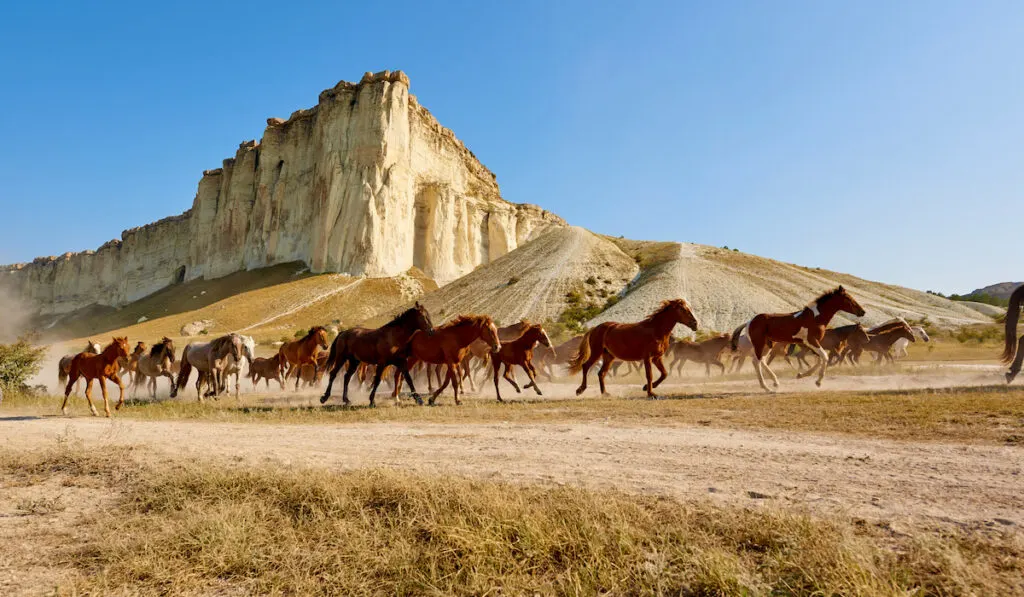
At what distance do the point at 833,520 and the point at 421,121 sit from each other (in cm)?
9439

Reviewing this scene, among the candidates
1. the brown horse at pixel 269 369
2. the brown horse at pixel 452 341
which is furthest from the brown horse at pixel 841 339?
the brown horse at pixel 269 369

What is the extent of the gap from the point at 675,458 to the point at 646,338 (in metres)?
8.48

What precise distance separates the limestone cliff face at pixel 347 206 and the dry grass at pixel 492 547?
7521cm

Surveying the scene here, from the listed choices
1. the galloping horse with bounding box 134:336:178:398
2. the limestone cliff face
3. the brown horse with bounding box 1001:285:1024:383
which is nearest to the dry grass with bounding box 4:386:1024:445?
the brown horse with bounding box 1001:285:1024:383

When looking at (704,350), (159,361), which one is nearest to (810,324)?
(704,350)

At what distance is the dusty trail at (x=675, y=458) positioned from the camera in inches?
178

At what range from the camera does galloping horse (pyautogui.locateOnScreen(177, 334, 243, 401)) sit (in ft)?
56.7

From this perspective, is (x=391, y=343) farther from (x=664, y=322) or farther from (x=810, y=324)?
(x=810, y=324)

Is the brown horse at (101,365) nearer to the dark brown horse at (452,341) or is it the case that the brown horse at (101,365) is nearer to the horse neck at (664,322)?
the dark brown horse at (452,341)

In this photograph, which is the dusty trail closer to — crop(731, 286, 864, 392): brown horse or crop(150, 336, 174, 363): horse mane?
crop(731, 286, 864, 392): brown horse

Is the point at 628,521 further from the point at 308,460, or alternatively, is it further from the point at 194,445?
the point at 194,445

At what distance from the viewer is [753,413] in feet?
33.4

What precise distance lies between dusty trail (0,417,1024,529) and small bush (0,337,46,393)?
44.1ft

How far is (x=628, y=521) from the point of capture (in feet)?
13.7
